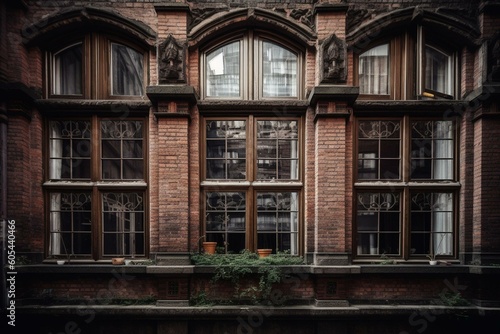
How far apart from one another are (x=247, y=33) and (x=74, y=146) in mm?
4452

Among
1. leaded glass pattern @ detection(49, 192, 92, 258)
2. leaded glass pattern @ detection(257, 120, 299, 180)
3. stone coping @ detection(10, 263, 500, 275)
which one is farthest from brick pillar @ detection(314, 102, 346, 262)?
leaded glass pattern @ detection(49, 192, 92, 258)

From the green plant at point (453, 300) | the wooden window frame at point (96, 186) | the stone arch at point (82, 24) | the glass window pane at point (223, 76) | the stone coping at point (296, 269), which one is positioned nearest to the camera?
the stone coping at point (296, 269)

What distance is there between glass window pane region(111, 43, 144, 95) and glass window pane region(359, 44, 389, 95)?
4787 millimetres

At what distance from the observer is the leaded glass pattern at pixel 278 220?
700cm

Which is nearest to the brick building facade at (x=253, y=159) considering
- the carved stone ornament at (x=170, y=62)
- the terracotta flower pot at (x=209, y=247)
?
the carved stone ornament at (x=170, y=62)

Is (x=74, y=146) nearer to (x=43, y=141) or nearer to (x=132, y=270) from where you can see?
(x=43, y=141)

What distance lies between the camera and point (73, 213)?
23.0 feet

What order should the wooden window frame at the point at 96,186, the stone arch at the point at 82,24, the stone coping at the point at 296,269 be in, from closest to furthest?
the stone coping at the point at 296,269, the stone arch at the point at 82,24, the wooden window frame at the point at 96,186

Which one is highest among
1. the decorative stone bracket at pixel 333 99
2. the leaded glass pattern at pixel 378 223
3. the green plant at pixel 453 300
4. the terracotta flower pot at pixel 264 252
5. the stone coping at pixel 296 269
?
the decorative stone bracket at pixel 333 99

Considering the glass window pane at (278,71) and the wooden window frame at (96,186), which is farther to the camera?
the glass window pane at (278,71)

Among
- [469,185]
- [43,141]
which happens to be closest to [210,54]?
[43,141]

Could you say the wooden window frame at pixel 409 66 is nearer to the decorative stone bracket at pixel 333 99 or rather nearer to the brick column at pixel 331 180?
the decorative stone bracket at pixel 333 99

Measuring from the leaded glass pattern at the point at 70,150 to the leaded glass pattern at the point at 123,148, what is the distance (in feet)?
1.23

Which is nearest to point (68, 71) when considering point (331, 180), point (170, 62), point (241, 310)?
point (170, 62)
